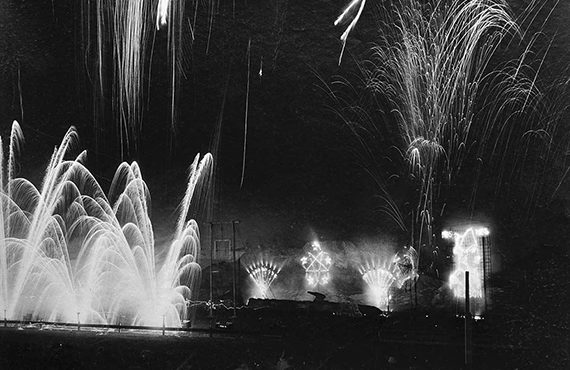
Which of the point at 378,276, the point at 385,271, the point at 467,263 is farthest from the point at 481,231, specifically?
the point at 378,276

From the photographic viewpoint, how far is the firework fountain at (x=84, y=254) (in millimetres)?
31031

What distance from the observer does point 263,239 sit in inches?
1796

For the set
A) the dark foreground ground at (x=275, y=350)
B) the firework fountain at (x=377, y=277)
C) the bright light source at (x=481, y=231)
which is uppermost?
the bright light source at (x=481, y=231)

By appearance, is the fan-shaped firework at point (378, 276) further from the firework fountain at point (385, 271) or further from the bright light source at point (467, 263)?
the bright light source at point (467, 263)

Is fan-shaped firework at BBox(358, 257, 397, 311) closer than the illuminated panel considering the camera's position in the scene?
No

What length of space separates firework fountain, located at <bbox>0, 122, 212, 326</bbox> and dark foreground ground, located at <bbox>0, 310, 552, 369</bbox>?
938 centimetres

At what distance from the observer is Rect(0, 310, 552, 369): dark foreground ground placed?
16047mm

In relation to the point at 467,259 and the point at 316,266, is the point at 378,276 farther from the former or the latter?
the point at 467,259

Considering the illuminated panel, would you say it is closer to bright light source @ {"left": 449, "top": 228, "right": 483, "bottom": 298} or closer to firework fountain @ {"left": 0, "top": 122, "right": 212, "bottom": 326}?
bright light source @ {"left": 449, "top": 228, "right": 483, "bottom": 298}

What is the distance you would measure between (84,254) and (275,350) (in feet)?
78.7

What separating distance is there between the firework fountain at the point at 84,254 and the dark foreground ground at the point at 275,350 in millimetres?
9381

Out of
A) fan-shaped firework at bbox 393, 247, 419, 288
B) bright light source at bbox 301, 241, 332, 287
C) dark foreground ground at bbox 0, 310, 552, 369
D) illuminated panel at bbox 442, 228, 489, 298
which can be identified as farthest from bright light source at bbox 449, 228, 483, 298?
dark foreground ground at bbox 0, 310, 552, 369

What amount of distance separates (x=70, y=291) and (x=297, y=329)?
18.3 m

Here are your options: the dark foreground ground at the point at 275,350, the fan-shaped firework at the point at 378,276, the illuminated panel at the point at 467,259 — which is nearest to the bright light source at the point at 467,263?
the illuminated panel at the point at 467,259
